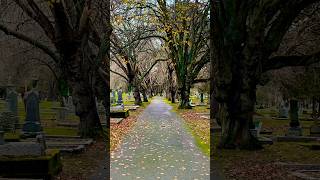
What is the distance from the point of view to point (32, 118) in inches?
737

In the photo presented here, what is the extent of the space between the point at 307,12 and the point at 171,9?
1744 centimetres

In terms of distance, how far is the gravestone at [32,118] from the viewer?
1842 cm

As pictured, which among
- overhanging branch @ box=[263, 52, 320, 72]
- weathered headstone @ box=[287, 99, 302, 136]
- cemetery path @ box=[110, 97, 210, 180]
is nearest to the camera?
cemetery path @ box=[110, 97, 210, 180]

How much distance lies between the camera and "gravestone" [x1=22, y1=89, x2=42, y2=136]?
18.4 m

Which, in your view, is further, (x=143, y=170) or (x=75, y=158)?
(x=75, y=158)

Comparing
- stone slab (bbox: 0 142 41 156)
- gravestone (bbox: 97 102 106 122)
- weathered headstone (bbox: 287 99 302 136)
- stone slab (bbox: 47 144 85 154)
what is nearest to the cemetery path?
stone slab (bbox: 47 144 85 154)

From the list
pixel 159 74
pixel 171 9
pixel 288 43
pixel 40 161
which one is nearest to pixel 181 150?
pixel 40 161

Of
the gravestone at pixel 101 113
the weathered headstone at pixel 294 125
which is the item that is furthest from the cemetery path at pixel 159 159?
the gravestone at pixel 101 113

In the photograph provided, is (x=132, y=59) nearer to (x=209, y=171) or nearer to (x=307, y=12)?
(x=307, y=12)

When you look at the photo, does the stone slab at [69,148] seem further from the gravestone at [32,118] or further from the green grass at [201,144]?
the gravestone at [32,118]

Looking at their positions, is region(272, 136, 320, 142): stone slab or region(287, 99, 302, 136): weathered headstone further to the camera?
region(287, 99, 302, 136): weathered headstone

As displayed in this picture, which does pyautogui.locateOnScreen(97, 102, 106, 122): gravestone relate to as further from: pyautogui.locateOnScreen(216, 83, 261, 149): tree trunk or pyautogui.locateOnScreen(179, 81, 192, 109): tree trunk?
pyautogui.locateOnScreen(216, 83, 261, 149): tree trunk

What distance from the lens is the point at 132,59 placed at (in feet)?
170

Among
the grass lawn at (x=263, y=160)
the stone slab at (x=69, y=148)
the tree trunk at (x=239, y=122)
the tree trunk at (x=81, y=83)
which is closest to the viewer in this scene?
the grass lawn at (x=263, y=160)
